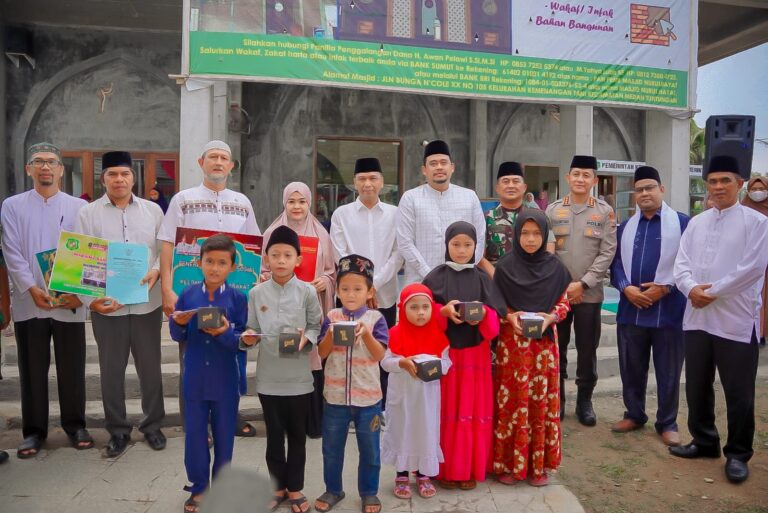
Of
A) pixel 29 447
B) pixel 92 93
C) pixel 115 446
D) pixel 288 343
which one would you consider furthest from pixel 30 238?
pixel 92 93

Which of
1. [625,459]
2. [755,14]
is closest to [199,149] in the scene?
[625,459]

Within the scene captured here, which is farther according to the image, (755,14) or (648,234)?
(755,14)

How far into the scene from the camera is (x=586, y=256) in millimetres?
4797

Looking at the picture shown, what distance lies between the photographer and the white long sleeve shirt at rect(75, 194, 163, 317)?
4.10 meters

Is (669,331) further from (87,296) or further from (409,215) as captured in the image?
(87,296)

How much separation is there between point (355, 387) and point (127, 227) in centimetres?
210

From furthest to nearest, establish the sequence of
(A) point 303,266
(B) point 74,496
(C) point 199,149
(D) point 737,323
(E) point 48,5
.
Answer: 1. (E) point 48,5
2. (C) point 199,149
3. (A) point 303,266
4. (D) point 737,323
5. (B) point 74,496

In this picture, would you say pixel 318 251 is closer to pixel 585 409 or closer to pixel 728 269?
pixel 585 409

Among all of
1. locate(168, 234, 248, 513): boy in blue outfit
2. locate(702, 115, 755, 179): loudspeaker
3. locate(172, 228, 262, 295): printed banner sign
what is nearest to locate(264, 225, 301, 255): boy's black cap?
locate(168, 234, 248, 513): boy in blue outfit

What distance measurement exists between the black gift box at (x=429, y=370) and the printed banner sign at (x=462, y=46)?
453 cm

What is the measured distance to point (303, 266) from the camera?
425 centimetres

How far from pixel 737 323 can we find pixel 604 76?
483 centimetres

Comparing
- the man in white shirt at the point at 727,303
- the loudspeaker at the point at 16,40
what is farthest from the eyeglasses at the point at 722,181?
the loudspeaker at the point at 16,40

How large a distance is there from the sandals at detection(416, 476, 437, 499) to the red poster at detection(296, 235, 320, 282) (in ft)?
5.23
